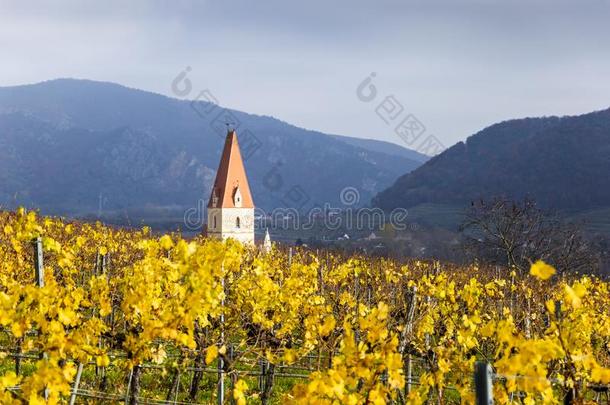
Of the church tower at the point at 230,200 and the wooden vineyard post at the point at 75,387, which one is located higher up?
the church tower at the point at 230,200

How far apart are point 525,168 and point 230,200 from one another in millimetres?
85942

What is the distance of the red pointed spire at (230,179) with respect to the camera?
4481cm

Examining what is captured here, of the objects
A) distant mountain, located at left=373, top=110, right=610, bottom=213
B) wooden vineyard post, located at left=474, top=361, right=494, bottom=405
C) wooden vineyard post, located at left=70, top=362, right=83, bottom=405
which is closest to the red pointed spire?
wooden vineyard post, located at left=70, top=362, right=83, bottom=405

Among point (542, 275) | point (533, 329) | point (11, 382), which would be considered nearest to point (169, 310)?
point (11, 382)

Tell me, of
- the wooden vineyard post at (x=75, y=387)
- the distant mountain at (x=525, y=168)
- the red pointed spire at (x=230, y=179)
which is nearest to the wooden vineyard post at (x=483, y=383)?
the wooden vineyard post at (x=75, y=387)

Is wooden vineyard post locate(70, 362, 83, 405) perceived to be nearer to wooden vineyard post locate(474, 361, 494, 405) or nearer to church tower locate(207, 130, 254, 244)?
wooden vineyard post locate(474, 361, 494, 405)

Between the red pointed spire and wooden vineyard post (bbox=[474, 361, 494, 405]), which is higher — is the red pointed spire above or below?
above

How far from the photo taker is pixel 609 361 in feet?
29.9

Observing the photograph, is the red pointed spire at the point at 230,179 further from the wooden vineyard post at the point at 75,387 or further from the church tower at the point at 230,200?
the wooden vineyard post at the point at 75,387

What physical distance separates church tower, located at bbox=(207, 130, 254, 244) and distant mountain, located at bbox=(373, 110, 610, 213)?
5244 centimetres

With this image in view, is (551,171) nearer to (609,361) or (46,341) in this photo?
(609,361)

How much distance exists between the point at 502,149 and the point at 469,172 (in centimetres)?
1155

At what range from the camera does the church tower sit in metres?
45.1

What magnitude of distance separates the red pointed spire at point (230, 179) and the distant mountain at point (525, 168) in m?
52.7
